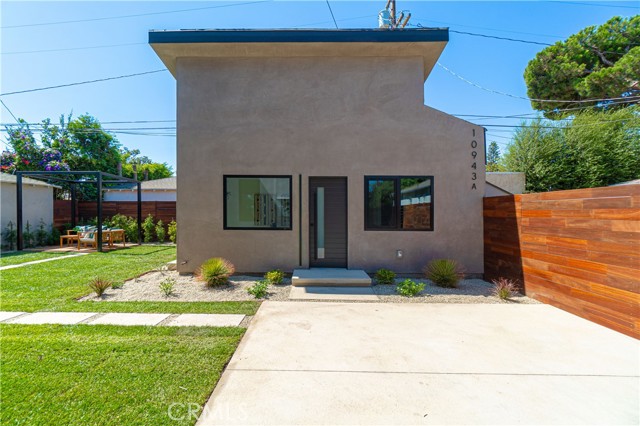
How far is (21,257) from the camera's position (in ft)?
27.8

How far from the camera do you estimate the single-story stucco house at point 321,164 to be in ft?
20.9

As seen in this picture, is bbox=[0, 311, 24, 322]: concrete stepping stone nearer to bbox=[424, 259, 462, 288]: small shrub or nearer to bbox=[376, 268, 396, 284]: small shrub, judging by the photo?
bbox=[376, 268, 396, 284]: small shrub

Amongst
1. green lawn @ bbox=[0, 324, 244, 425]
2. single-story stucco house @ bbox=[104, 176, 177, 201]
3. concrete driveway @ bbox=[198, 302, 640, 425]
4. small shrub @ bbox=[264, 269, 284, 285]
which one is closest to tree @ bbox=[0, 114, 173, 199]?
single-story stucco house @ bbox=[104, 176, 177, 201]

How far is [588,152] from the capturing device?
12297 millimetres

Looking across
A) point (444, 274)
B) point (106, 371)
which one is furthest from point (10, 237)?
point (444, 274)

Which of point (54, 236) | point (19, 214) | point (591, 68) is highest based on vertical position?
point (591, 68)

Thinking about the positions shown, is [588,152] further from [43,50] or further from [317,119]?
[43,50]

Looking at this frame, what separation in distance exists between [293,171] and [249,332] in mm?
3949

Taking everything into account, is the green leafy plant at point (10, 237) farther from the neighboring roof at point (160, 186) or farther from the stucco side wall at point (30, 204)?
the neighboring roof at point (160, 186)

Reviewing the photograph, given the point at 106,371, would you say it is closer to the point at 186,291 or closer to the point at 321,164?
the point at 186,291

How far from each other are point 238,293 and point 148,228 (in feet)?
31.4

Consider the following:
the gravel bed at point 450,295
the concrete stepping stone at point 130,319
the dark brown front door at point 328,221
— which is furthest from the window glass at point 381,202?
the concrete stepping stone at point 130,319

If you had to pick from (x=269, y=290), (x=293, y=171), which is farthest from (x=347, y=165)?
(x=269, y=290)

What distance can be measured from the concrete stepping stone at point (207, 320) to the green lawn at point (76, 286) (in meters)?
0.19
